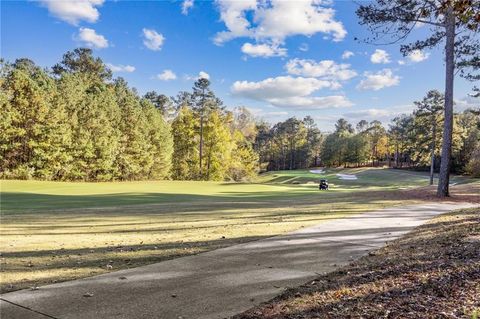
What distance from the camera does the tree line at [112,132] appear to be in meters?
35.2

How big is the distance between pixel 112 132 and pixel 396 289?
4459 centimetres

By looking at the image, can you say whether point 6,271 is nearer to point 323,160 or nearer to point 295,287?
point 295,287

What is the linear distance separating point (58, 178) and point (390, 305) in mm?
40676

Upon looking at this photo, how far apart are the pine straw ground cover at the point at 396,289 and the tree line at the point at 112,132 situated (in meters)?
35.3

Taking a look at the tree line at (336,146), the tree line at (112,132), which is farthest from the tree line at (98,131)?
the tree line at (336,146)

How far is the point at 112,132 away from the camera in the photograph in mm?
45219

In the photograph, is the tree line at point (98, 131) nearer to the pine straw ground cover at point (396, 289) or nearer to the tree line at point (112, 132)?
the tree line at point (112, 132)

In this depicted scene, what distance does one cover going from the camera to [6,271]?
5172 mm

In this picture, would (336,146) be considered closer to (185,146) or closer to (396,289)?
(185,146)

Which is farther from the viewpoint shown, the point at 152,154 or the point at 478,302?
the point at 152,154

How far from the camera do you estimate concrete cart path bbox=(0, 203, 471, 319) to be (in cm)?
385

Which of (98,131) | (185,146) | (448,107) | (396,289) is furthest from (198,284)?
(185,146)

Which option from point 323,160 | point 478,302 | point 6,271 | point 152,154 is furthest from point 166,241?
point 323,160

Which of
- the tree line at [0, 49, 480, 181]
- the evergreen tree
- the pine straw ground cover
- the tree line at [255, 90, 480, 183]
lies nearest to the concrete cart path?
the pine straw ground cover
